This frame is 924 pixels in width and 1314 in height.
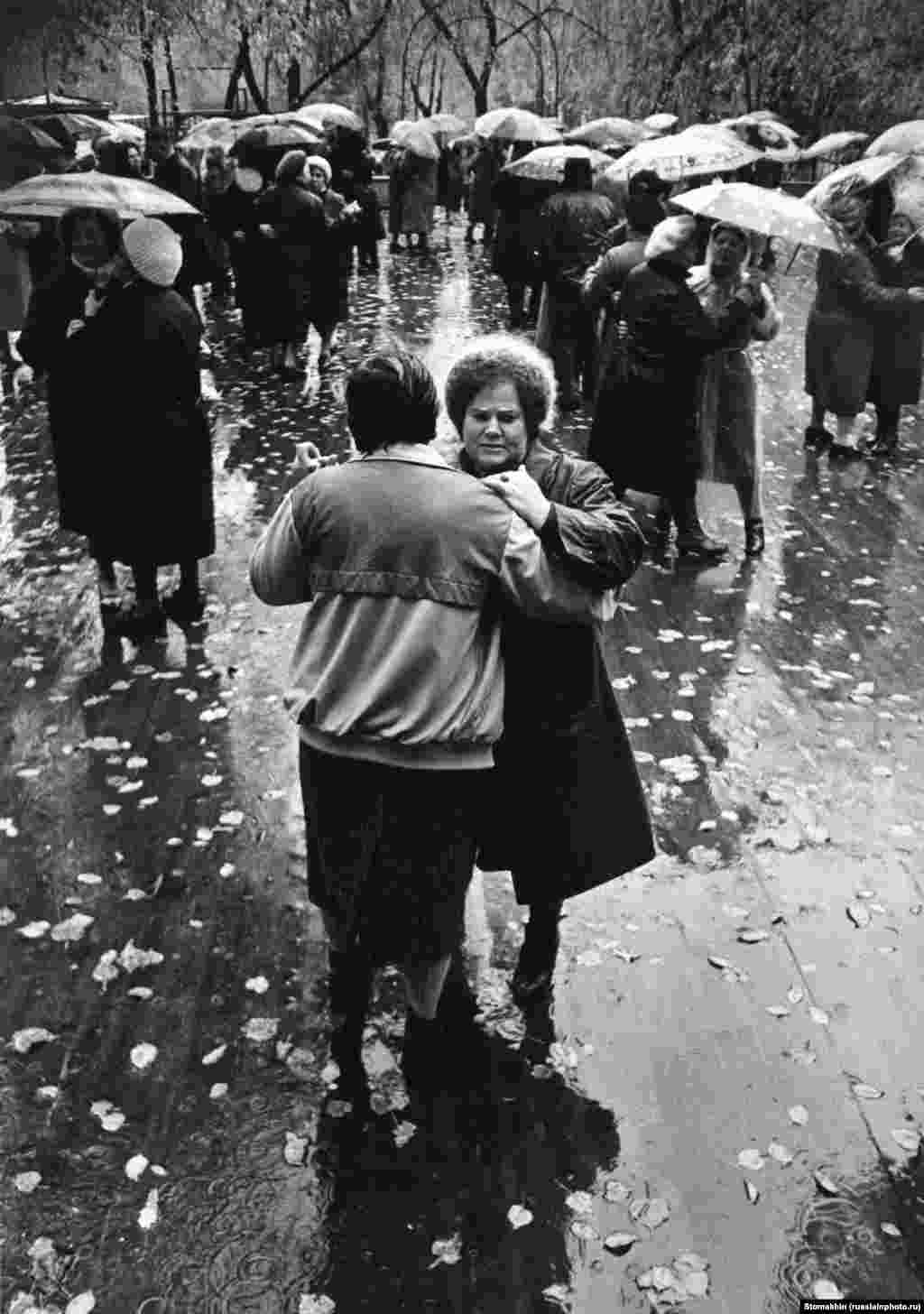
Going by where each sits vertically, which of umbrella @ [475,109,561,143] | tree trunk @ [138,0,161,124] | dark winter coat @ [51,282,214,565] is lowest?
dark winter coat @ [51,282,214,565]

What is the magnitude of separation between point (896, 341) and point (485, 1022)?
→ 7.06 meters

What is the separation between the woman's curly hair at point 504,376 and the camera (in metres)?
3.21

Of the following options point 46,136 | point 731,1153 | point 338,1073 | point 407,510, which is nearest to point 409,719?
point 407,510

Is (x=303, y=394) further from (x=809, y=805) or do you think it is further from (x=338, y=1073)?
(x=338, y=1073)

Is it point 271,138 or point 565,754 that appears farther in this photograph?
point 271,138

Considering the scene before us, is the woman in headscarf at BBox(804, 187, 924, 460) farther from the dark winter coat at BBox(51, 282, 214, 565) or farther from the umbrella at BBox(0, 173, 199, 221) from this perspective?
the dark winter coat at BBox(51, 282, 214, 565)

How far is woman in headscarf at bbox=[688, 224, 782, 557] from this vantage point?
698 centimetres

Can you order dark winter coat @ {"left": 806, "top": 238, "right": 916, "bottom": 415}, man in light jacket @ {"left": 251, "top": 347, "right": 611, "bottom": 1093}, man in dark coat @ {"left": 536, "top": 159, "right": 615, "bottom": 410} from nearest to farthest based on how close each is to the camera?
man in light jacket @ {"left": 251, "top": 347, "right": 611, "bottom": 1093}
dark winter coat @ {"left": 806, "top": 238, "right": 916, "bottom": 415}
man in dark coat @ {"left": 536, "top": 159, "right": 615, "bottom": 410}

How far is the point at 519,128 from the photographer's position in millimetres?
16516

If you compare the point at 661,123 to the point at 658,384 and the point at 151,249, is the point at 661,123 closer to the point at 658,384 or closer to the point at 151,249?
the point at 658,384

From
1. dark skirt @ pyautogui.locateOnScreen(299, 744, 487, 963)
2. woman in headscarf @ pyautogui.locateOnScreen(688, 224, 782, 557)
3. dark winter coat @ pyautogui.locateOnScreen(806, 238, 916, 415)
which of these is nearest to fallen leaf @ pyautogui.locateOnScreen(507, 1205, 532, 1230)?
dark skirt @ pyautogui.locateOnScreen(299, 744, 487, 963)

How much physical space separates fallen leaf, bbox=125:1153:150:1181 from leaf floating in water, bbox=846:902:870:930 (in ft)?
8.01

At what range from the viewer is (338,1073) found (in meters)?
3.68

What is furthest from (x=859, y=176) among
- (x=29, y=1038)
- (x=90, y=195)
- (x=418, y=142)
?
(x=418, y=142)
